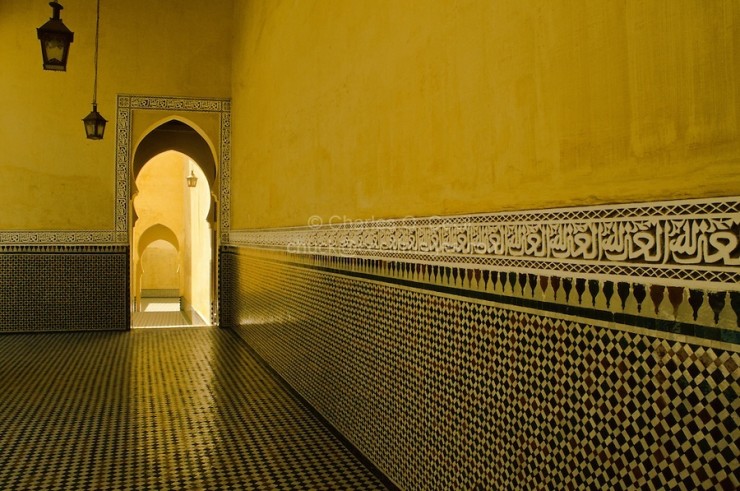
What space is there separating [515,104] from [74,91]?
237 inches

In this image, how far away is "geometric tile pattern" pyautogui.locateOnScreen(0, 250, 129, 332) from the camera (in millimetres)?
6383

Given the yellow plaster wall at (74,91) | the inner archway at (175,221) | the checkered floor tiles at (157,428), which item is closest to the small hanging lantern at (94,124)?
the yellow plaster wall at (74,91)

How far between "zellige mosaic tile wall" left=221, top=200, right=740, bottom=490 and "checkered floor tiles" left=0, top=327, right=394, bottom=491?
12.8 inches

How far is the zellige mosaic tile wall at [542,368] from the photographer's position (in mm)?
1169

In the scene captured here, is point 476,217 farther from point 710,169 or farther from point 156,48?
point 156,48

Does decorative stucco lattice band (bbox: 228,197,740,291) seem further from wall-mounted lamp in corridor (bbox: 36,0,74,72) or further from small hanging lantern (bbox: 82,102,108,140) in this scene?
small hanging lantern (bbox: 82,102,108,140)

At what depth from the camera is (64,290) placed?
649 cm

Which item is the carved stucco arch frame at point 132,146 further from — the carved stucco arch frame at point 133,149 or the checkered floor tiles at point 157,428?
the checkered floor tiles at point 157,428

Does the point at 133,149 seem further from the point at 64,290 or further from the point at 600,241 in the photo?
the point at 600,241

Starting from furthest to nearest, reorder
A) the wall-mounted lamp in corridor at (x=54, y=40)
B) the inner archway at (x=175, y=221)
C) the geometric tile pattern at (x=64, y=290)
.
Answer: the inner archway at (x=175, y=221), the geometric tile pattern at (x=64, y=290), the wall-mounted lamp in corridor at (x=54, y=40)

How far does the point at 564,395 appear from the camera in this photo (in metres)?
1.52

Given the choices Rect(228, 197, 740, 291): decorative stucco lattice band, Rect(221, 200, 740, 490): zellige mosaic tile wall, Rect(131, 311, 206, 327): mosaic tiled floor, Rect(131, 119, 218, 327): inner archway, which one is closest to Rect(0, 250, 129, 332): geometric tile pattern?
Rect(131, 119, 218, 327): inner archway

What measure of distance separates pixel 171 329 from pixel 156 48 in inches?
120

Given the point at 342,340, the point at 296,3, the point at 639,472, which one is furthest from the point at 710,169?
the point at 296,3
